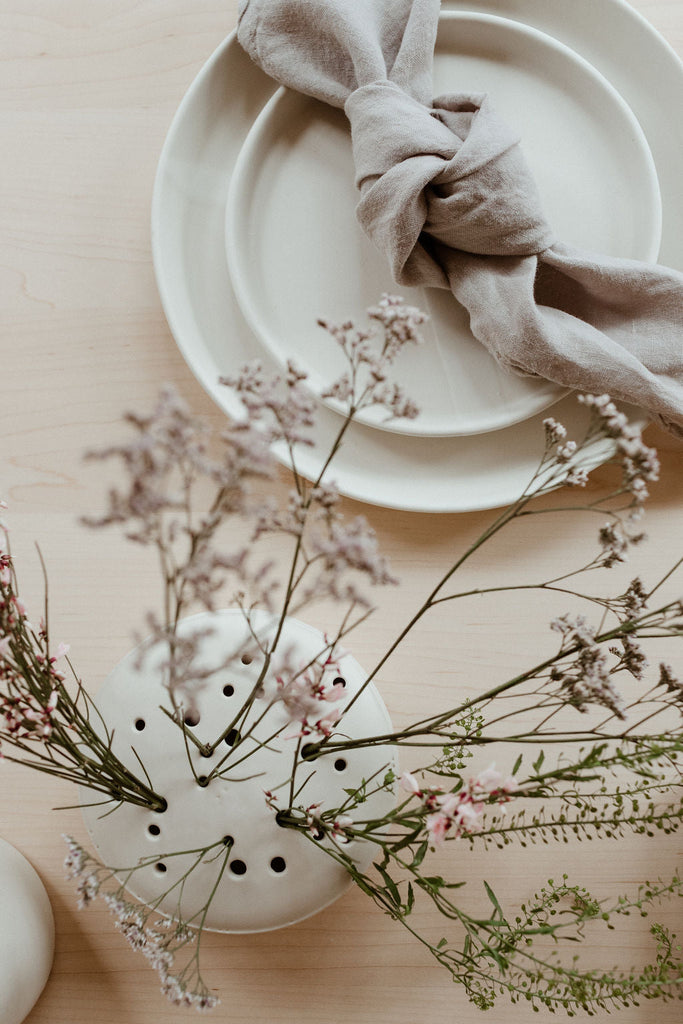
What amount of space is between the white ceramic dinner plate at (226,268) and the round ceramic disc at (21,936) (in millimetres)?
352

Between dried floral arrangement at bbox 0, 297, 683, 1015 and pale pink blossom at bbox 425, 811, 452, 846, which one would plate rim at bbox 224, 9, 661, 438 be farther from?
pale pink blossom at bbox 425, 811, 452, 846

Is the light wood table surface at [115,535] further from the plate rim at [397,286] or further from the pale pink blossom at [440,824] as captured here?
the pale pink blossom at [440,824]

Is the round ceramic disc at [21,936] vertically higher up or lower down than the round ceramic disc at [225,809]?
lower down

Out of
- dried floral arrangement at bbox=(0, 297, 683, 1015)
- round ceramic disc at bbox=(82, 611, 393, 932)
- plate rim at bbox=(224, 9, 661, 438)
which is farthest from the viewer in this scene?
plate rim at bbox=(224, 9, 661, 438)

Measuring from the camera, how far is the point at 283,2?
21.8 inches

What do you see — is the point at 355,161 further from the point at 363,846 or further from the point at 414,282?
the point at 363,846

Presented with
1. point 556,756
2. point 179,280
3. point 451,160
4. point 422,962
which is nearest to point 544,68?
point 451,160

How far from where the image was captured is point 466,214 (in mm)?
533

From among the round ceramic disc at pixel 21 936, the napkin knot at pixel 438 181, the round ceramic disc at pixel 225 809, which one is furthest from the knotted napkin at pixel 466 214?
the round ceramic disc at pixel 21 936

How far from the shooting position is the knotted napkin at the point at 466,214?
53 centimetres

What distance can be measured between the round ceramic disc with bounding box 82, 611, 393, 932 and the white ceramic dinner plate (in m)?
0.17

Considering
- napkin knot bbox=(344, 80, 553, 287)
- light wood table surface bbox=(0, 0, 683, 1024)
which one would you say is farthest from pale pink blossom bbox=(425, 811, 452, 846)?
napkin knot bbox=(344, 80, 553, 287)

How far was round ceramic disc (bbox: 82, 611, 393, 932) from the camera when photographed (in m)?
0.47

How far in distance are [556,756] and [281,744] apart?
0.23 meters
